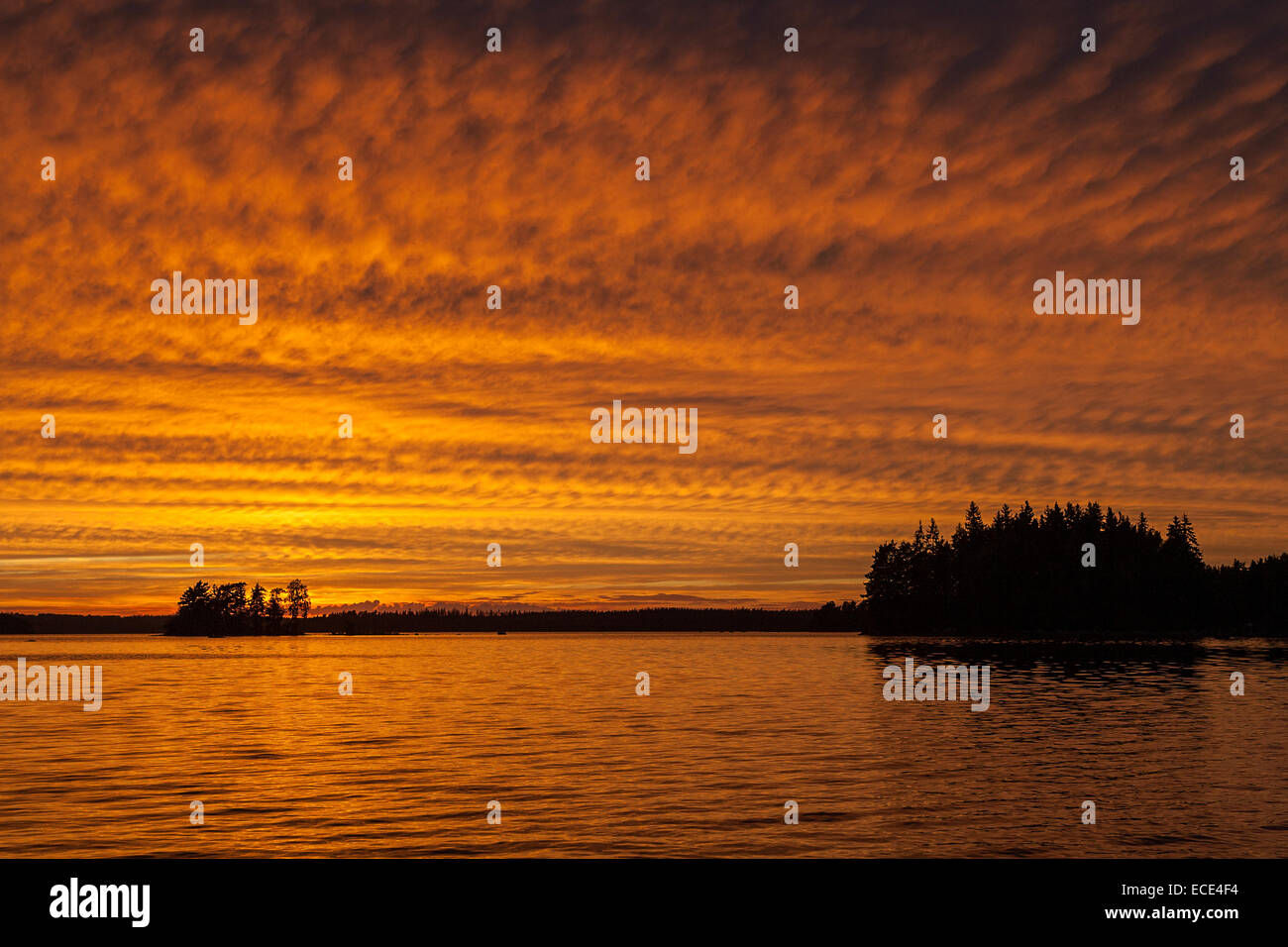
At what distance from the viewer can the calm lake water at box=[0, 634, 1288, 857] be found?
2494cm

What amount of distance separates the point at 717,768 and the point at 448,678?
73.9 metres

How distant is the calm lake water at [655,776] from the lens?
24.9m

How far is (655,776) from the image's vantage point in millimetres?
34875

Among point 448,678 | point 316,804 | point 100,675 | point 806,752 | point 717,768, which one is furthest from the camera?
point 100,675
